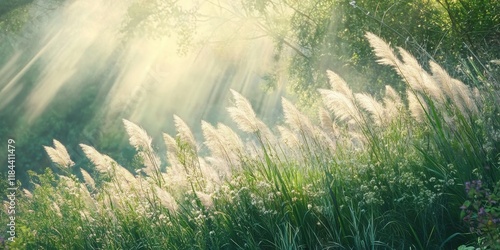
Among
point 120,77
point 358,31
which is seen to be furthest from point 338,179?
point 120,77

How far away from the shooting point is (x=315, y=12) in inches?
645

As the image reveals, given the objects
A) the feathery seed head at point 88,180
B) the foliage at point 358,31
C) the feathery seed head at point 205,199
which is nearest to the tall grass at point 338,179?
the feathery seed head at point 205,199

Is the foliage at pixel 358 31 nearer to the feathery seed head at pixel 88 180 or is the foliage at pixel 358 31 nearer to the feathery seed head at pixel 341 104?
the feathery seed head at pixel 341 104

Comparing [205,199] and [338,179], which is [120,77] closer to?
[205,199]

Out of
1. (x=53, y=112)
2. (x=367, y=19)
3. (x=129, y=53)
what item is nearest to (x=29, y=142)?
(x=53, y=112)

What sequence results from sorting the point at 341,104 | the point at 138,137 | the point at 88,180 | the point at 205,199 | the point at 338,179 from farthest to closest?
the point at 88,180
the point at 138,137
the point at 341,104
the point at 205,199
the point at 338,179

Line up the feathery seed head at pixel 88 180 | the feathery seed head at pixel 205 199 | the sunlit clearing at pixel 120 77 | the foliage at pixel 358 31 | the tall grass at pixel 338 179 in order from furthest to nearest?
the sunlit clearing at pixel 120 77, the foliage at pixel 358 31, the feathery seed head at pixel 88 180, the feathery seed head at pixel 205 199, the tall grass at pixel 338 179

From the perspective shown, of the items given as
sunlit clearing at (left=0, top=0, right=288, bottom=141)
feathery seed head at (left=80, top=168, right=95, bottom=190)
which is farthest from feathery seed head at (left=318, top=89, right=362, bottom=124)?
sunlit clearing at (left=0, top=0, right=288, bottom=141)

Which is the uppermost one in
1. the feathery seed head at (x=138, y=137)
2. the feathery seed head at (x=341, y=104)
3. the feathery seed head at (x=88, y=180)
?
the feathery seed head at (x=341, y=104)

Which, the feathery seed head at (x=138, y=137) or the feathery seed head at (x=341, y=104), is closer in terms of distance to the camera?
the feathery seed head at (x=341, y=104)

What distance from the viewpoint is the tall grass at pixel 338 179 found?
17.9 ft

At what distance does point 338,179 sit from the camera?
5.82m

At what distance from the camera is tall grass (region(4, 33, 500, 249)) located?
5461 mm

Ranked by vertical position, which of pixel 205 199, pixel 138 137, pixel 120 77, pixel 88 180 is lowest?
pixel 88 180
